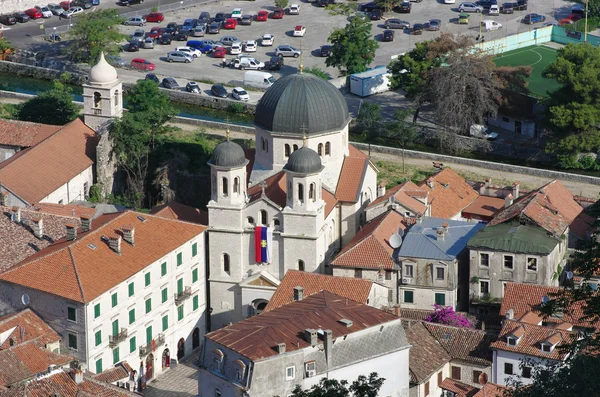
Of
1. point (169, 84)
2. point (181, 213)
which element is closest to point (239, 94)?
point (169, 84)

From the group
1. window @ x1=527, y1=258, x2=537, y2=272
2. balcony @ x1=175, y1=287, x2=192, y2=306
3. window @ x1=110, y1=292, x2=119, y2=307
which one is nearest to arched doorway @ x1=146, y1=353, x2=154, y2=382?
balcony @ x1=175, y1=287, x2=192, y2=306

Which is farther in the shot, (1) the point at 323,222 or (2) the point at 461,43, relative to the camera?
(2) the point at 461,43

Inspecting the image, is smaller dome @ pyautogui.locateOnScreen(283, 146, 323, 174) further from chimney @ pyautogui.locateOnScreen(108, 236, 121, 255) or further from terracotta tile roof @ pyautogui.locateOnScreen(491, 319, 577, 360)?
terracotta tile roof @ pyautogui.locateOnScreen(491, 319, 577, 360)

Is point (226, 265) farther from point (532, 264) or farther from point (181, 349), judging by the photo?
point (532, 264)

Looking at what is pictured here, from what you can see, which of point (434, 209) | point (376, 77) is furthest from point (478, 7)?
point (434, 209)

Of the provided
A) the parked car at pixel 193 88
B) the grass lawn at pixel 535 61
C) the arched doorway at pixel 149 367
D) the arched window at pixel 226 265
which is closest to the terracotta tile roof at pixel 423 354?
the arched window at pixel 226 265

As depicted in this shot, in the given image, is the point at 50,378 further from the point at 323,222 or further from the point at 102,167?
the point at 102,167
